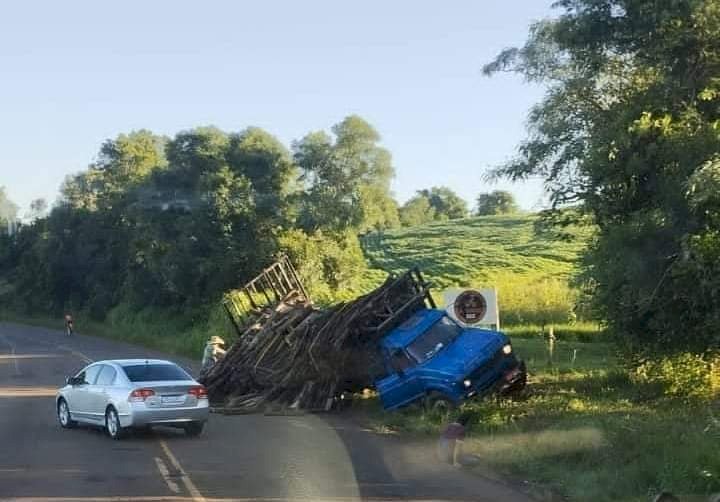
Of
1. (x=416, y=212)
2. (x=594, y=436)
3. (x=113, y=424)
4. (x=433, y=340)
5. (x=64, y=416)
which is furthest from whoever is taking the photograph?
(x=416, y=212)

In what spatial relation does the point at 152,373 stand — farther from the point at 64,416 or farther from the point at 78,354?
the point at 78,354

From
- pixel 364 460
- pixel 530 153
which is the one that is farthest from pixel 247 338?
pixel 364 460

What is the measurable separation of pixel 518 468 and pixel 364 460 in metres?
2.70

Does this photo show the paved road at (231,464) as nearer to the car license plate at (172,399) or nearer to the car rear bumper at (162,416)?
the car rear bumper at (162,416)

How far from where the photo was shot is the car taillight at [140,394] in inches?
671

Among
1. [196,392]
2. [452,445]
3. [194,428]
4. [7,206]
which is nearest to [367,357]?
[194,428]

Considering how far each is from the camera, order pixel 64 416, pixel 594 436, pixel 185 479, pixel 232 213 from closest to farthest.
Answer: pixel 185 479, pixel 594 436, pixel 64 416, pixel 232 213

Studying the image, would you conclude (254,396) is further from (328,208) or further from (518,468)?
(328,208)

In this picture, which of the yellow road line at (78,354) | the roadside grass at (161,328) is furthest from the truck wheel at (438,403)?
the yellow road line at (78,354)

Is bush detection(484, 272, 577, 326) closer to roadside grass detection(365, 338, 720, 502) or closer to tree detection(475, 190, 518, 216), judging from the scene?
roadside grass detection(365, 338, 720, 502)

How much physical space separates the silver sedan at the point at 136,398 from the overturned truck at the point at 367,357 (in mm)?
4232

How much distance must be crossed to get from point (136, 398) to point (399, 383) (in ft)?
18.0

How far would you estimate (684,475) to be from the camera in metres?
10.5

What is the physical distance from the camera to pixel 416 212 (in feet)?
389
